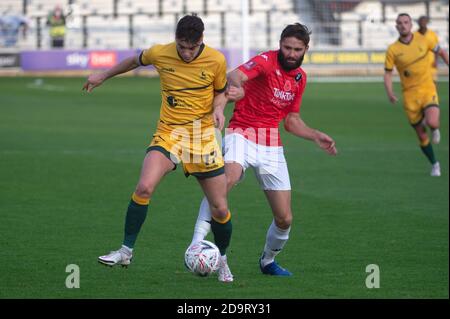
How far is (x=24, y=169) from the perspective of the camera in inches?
647

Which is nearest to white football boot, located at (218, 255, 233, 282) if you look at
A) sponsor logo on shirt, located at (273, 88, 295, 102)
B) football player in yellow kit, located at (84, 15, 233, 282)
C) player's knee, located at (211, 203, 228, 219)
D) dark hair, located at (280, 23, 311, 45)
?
football player in yellow kit, located at (84, 15, 233, 282)

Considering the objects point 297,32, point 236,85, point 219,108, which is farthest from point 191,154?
point 297,32

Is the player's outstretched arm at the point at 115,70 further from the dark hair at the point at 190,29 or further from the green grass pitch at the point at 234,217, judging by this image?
the green grass pitch at the point at 234,217

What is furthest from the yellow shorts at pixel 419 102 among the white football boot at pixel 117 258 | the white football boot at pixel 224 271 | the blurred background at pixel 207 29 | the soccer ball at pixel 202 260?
the blurred background at pixel 207 29

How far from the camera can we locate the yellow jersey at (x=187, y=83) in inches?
339

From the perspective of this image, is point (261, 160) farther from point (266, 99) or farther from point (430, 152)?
point (430, 152)

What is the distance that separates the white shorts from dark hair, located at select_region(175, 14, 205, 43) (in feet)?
3.70

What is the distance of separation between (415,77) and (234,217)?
6.06 meters

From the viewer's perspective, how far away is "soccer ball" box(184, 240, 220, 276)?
27.4 ft

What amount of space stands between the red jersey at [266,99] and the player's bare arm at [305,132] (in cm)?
12

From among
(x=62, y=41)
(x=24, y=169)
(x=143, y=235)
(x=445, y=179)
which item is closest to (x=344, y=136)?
(x=445, y=179)

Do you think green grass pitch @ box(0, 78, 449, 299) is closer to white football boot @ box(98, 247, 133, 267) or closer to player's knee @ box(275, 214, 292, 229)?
white football boot @ box(98, 247, 133, 267)

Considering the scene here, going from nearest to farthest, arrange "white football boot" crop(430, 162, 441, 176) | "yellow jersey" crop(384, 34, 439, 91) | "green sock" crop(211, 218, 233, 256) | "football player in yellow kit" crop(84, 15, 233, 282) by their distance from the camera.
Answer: "football player in yellow kit" crop(84, 15, 233, 282) → "green sock" crop(211, 218, 233, 256) → "white football boot" crop(430, 162, 441, 176) → "yellow jersey" crop(384, 34, 439, 91)

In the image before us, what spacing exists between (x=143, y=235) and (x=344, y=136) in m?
11.8
